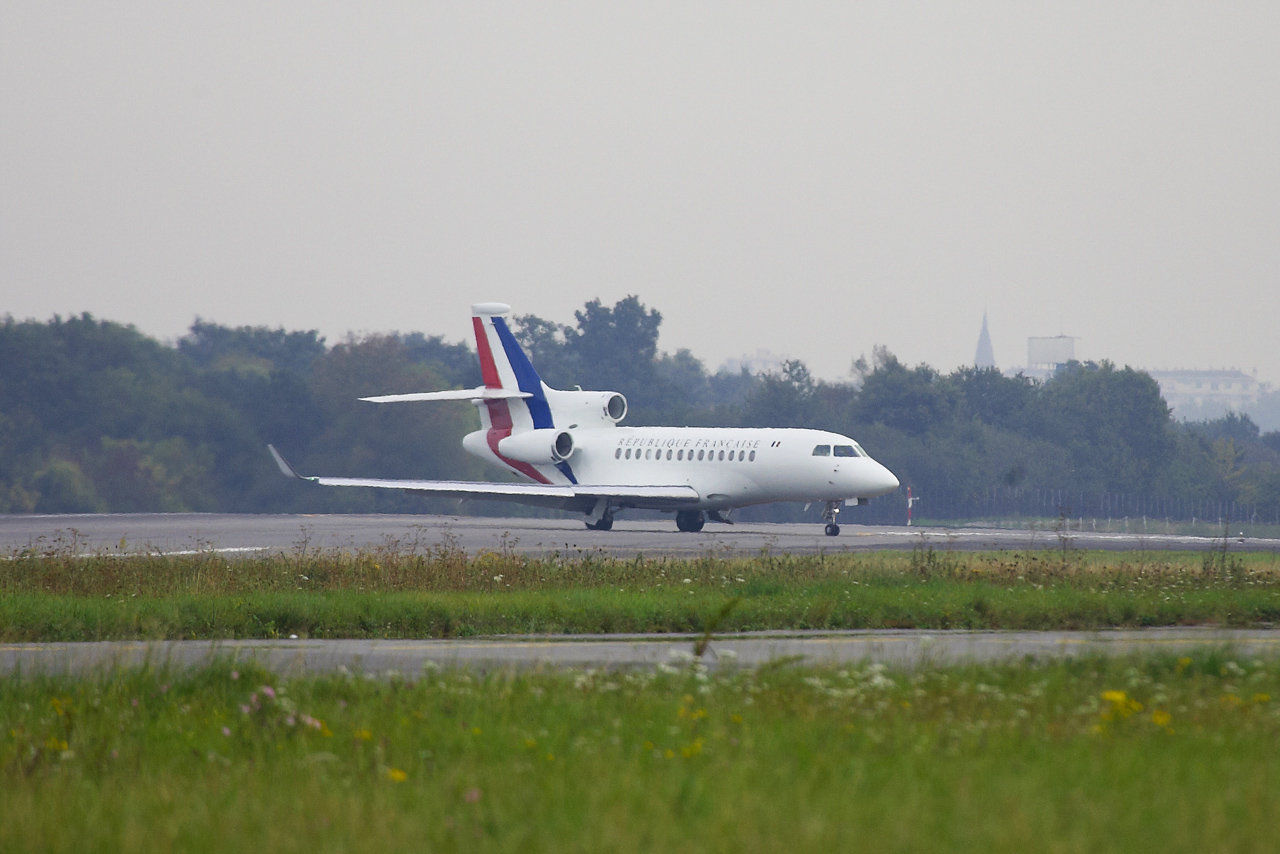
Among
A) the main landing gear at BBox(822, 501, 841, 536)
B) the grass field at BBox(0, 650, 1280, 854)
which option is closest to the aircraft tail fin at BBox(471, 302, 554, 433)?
the main landing gear at BBox(822, 501, 841, 536)

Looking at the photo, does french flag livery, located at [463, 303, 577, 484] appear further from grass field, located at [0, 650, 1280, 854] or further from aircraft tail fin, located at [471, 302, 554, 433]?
grass field, located at [0, 650, 1280, 854]

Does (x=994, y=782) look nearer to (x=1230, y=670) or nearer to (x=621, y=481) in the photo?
(x=1230, y=670)

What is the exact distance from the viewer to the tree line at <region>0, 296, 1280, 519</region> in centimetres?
6706

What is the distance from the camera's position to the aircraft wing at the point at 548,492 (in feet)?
134

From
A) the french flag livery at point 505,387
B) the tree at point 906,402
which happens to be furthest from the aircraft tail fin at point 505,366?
the tree at point 906,402

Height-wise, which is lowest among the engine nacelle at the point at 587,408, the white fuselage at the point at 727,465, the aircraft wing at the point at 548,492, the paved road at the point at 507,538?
the paved road at the point at 507,538

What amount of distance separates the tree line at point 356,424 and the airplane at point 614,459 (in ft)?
67.9

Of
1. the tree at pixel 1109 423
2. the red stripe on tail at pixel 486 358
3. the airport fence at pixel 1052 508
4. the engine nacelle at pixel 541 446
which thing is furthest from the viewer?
the tree at pixel 1109 423

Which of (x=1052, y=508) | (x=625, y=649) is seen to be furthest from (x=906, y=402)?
(x=625, y=649)

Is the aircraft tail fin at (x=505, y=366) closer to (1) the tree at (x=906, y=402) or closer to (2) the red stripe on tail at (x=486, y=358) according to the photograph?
(2) the red stripe on tail at (x=486, y=358)

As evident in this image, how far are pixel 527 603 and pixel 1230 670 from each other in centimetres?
947

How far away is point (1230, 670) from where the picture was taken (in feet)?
36.4

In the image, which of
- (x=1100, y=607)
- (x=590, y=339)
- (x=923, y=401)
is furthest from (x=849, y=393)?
(x=1100, y=607)

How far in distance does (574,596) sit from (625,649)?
15.0 feet
